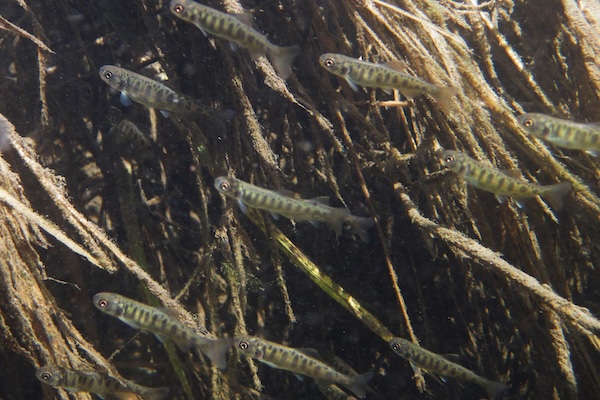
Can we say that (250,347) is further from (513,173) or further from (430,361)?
(513,173)

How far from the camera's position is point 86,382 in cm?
383

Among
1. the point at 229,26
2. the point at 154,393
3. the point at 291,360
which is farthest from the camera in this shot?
the point at 291,360

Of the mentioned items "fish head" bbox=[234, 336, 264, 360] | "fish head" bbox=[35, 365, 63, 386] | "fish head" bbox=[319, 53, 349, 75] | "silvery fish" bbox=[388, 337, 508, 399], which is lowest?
"silvery fish" bbox=[388, 337, 508, 399]

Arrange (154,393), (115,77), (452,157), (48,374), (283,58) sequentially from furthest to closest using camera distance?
(154,393) → (115,77) → (452,157) → (283,58) → (48,374)

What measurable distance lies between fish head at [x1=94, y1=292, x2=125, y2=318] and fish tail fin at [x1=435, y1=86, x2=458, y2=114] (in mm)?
3590

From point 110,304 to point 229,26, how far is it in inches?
110

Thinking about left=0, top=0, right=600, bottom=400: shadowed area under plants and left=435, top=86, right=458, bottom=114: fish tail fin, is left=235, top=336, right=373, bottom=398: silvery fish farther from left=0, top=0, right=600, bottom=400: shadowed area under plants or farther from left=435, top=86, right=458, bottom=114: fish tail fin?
left=435, top=86, right=458, bottom=114: fish tail fin

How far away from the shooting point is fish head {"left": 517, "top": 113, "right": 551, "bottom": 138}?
3.90 m

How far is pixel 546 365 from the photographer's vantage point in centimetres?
538

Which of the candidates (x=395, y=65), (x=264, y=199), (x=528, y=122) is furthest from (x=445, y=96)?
(x=264, y=199)

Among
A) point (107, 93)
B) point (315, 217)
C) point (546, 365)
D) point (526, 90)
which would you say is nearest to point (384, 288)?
point (546, 365)

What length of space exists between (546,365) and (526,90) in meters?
3.44

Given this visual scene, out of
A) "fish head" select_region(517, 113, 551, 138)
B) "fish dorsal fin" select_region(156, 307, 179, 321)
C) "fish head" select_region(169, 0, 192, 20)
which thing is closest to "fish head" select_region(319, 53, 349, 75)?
"fish head" select_region(169, 0, 192, 20)

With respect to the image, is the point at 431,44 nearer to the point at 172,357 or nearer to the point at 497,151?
the point at 497,151
